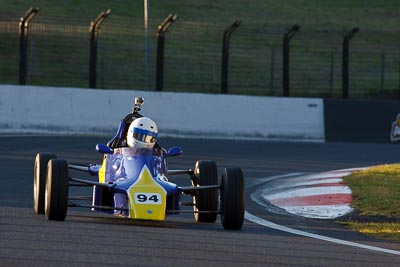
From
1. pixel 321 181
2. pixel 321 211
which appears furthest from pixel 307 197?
pixel 321 181

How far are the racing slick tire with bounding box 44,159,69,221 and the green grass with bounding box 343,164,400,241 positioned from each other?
2925mm

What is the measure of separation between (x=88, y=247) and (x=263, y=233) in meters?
2.24

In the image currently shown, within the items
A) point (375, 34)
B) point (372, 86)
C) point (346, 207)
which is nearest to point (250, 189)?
point (346, 207)

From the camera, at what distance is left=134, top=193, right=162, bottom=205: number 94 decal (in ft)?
35.5

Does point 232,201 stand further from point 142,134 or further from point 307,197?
point 307,197

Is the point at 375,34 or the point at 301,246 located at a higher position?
the point at 375,34

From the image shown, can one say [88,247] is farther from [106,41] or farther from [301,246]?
[106,41]

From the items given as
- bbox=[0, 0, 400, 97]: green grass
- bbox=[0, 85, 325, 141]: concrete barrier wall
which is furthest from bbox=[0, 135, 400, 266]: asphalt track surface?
bbox=[0, 0, 400, 97]: green grass

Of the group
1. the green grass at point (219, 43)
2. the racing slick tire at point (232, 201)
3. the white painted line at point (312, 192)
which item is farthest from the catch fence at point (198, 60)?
the racing slick tire at point (232, 201)

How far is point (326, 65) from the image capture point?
39375mm

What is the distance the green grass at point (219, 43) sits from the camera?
34.1 metres

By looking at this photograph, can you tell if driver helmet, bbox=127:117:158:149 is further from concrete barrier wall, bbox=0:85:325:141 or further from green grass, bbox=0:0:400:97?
green grass, bbox=0:0:400:97

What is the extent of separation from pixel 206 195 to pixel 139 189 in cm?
118

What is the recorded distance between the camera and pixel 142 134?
11969 mm
